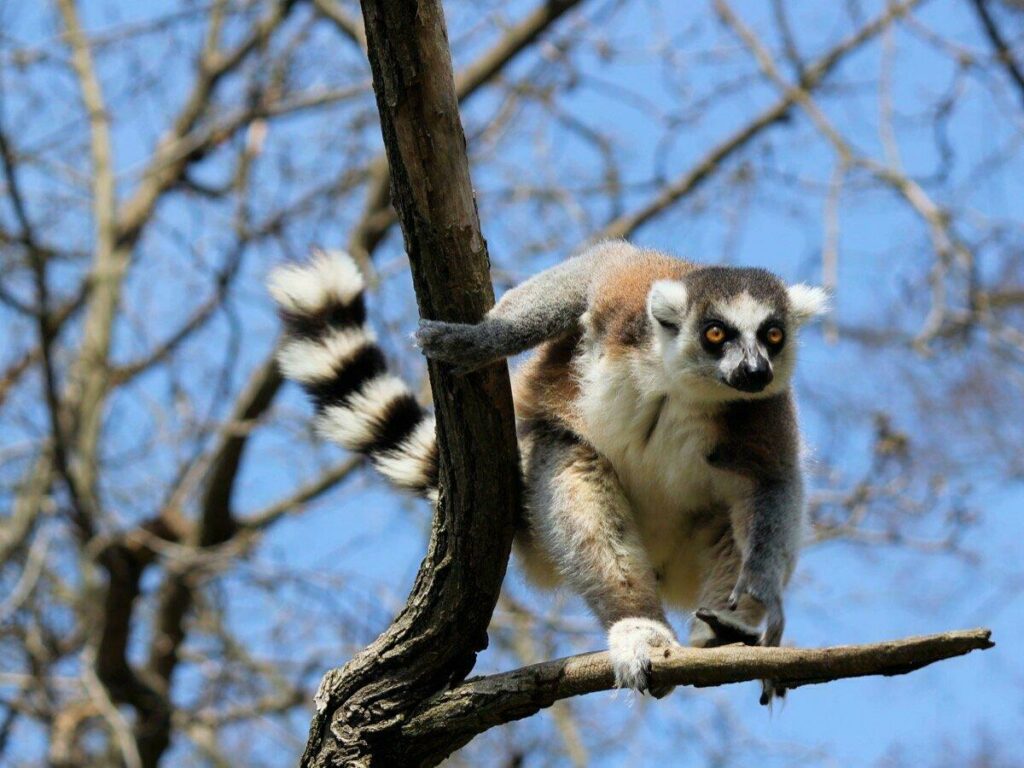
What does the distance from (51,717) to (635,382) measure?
6.30 meters

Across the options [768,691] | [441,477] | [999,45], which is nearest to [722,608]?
[768,691]

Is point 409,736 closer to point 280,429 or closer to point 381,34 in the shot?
point 381,34

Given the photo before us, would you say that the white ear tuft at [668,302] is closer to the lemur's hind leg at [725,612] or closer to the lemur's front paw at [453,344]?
the lemur's hind leg at [725,612]

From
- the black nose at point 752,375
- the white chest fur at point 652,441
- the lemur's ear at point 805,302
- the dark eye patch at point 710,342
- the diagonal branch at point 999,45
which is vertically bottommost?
the white chest fur at point 652,441

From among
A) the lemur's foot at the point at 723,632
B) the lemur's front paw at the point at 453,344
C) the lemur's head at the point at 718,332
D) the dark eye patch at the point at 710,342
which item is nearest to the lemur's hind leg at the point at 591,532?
the lemur's foot at the point at 723,632

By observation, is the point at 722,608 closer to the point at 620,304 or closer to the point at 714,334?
the point at 714,334

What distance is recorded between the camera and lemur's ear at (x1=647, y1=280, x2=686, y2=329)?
5016 mm

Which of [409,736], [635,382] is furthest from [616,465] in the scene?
[409,736]

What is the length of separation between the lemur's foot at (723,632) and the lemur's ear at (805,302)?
1.53 meters

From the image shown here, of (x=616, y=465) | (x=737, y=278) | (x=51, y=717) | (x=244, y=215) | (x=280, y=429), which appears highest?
(x=244, y=215)

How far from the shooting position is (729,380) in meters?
4.85

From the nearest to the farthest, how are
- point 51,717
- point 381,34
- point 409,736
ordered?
point 381,34, point 409,736, point 51,717

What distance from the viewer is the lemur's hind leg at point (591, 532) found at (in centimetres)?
488

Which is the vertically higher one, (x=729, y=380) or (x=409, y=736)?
(x=729, y=380)
